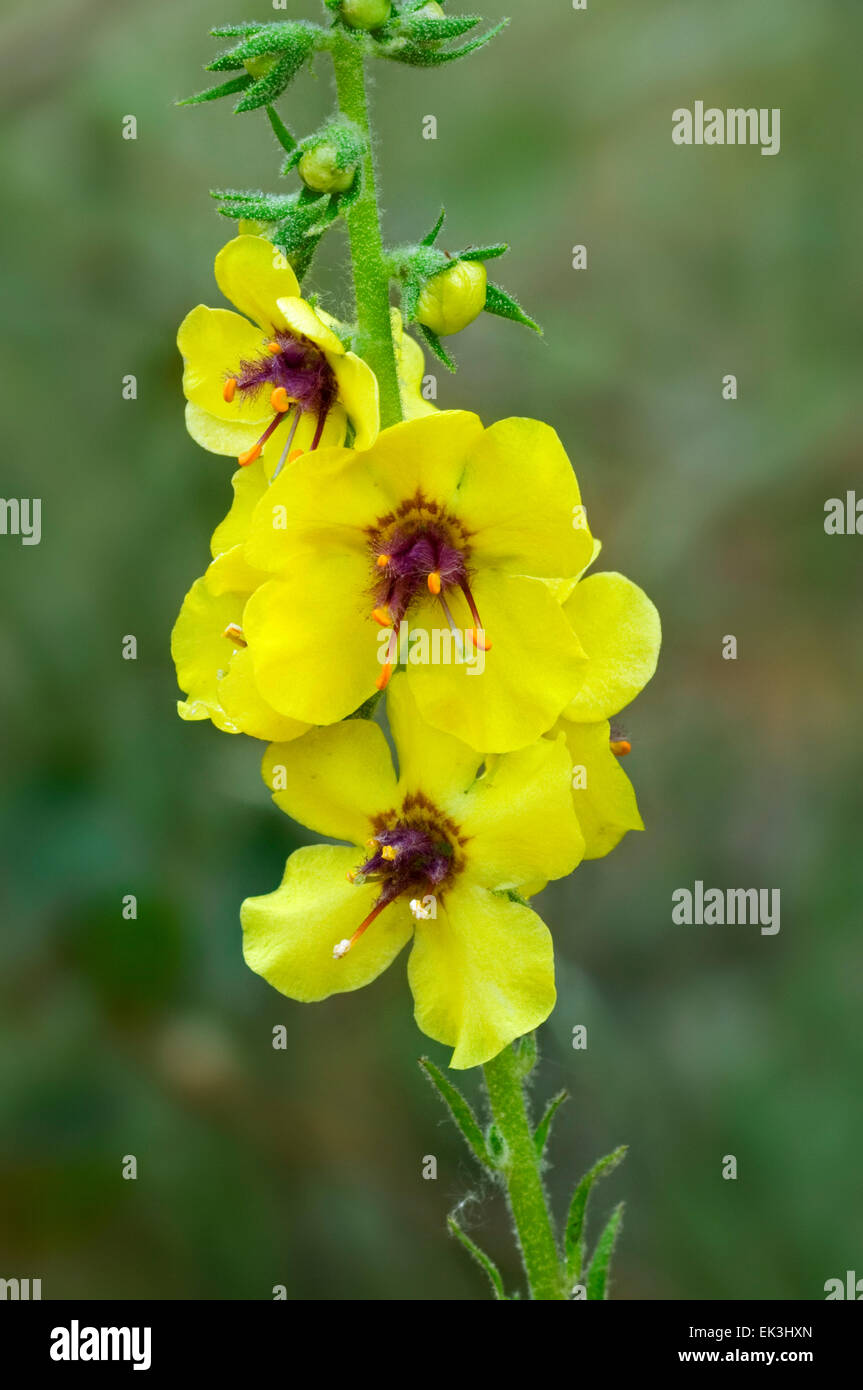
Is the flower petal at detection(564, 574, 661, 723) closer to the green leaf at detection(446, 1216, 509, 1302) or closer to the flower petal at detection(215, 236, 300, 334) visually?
the flower petal at detection(215, 236, 300, 334)

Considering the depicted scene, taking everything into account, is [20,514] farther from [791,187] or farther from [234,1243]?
[791,187]

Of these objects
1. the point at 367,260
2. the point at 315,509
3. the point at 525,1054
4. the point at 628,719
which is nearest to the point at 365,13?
the point at 367,260

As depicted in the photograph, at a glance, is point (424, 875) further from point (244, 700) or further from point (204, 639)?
point (204, 639)

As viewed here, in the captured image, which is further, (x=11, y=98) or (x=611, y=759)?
(x=11, y=98)

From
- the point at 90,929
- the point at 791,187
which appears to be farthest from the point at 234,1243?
the point at 791,187

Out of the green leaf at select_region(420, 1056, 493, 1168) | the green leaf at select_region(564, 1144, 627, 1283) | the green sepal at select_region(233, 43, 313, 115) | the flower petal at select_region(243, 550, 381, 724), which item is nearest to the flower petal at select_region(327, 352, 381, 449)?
the flower petal at select_region(243, 550, 381, 724)

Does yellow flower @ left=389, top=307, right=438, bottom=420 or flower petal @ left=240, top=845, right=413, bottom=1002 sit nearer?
flower petal @ left=240, top=845, right=413, bottom=1002

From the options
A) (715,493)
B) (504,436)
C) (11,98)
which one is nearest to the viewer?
(504,436)
